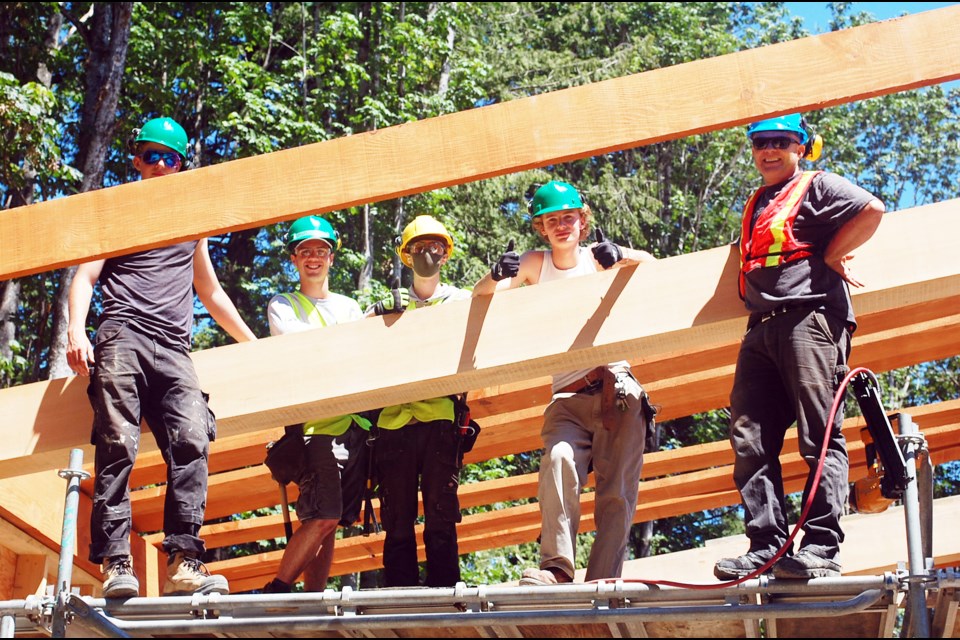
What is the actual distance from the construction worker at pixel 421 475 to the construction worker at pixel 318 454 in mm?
164

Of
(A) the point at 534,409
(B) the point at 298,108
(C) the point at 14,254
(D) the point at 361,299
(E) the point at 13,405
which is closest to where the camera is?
(C) the point at 14,254

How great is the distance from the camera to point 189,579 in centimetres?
416

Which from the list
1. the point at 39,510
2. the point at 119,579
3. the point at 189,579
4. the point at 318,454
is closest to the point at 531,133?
the point at 318,454

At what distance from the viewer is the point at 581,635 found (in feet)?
13.5

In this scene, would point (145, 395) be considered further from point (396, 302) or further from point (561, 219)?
point (561, 219)

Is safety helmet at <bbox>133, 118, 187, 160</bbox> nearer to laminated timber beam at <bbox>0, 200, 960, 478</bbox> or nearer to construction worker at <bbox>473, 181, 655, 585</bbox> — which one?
laminated timber beam at <bbox>0, 200, 960, 478</bbox>

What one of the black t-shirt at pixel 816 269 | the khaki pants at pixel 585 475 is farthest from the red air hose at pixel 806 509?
the khaki pants at pixel 585 475

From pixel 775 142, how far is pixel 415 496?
6.63ft

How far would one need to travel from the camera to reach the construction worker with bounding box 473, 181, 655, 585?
180 inches

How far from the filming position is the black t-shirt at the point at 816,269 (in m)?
4.16

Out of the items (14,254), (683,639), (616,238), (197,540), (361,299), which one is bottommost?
(683,639)

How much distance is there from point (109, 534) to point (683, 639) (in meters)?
1.97

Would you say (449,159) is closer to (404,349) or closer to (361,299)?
(404,349)

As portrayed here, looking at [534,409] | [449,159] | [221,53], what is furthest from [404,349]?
[221,53]
